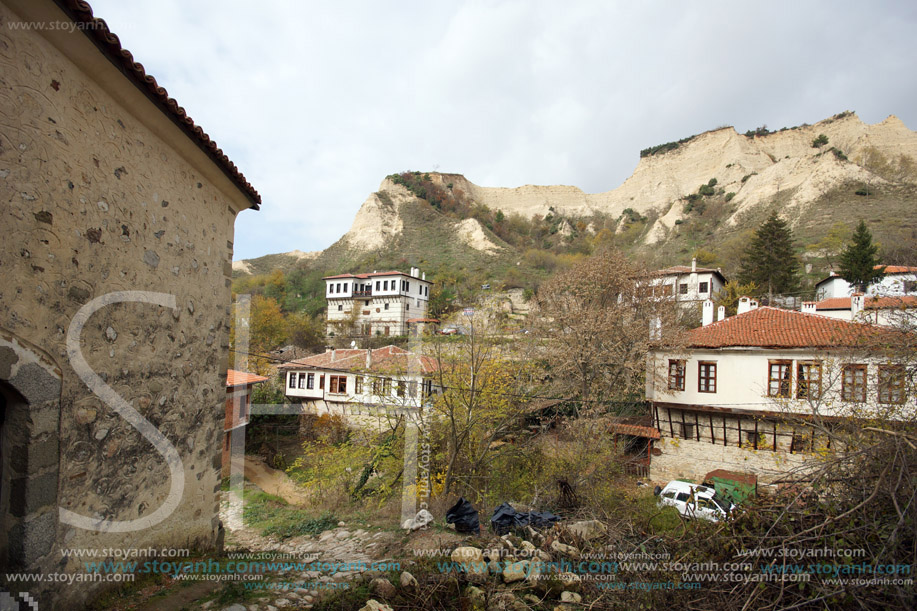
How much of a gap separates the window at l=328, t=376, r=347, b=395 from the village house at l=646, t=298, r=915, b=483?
14800mm

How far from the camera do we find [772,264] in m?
28.3

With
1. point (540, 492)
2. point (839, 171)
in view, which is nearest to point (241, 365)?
point (540, 492)

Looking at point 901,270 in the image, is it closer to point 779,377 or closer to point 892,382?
point 779,377

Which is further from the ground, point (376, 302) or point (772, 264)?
point (772, 264)

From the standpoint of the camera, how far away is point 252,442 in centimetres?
1928

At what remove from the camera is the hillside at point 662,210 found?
38625 mm

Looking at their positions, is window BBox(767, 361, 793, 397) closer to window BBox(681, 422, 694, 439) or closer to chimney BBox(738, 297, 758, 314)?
window BBox(681, 422, 694, 439)

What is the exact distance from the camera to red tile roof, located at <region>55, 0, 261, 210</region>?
2.59 metres

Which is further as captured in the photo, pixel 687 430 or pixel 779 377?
pixel 687 430

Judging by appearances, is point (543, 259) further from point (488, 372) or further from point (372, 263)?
point (488, 372)

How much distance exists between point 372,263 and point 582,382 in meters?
37.2

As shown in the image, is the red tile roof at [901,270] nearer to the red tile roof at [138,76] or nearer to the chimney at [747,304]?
the chimney at [747,304]

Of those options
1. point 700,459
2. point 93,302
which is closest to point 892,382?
point 93,302

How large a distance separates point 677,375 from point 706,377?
984mm
